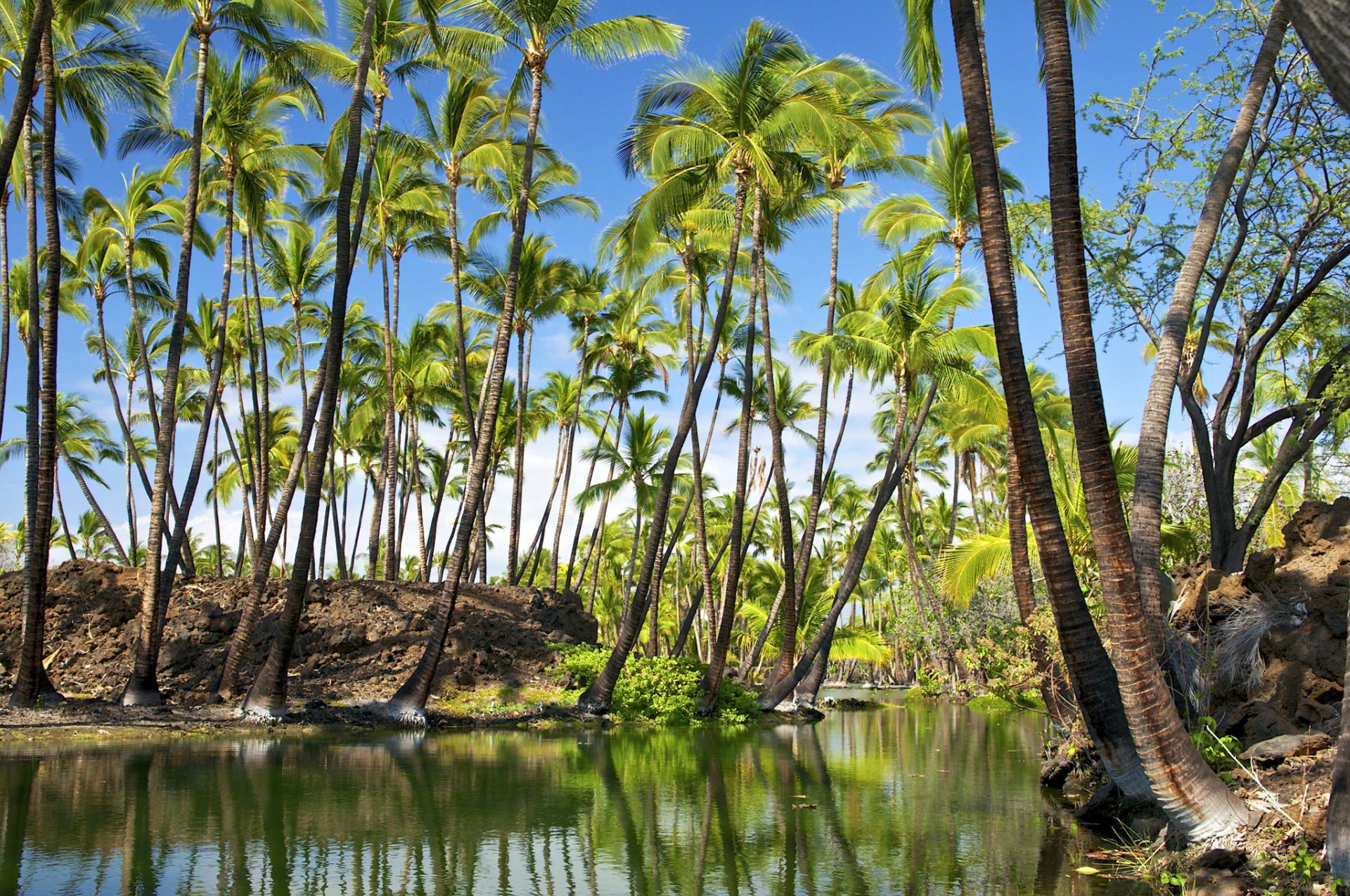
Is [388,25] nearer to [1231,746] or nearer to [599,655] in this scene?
[599,655]

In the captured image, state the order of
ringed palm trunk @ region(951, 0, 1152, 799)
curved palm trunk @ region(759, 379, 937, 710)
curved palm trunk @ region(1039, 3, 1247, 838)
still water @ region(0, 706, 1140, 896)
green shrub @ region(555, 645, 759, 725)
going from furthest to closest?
curved palm trunk @ region(759, 379, 937, 710) → green shrub @ region(555, 645, 759, 725) → ringed palm trunk @ region(951, 0, 1152, 799) → curved palm trunk @ region(1039, 3, 1247, 838) → still water @ region(0, 706, 1140, 896)

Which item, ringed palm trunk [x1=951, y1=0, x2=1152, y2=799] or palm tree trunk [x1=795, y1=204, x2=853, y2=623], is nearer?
ringed palm trunk [x1=951, y1=0, x2=1152, y2=799]

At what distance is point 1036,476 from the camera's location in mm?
8383

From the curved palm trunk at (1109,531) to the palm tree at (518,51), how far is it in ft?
36.1

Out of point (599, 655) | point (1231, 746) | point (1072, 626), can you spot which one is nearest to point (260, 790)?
point (1072, 626)

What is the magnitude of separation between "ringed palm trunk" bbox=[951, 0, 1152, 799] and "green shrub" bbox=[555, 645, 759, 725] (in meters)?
14.0

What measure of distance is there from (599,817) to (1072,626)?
472 centimetres

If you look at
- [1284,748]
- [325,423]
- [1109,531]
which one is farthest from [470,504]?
[1284,748]

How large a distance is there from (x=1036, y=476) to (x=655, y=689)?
14972 millimetres

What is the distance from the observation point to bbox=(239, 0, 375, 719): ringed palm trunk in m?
16.1

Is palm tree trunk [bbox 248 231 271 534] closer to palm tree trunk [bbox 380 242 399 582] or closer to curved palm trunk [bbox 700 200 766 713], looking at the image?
palm tree trunk [bbox 380 242 399 582]

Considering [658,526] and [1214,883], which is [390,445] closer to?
[658,526]

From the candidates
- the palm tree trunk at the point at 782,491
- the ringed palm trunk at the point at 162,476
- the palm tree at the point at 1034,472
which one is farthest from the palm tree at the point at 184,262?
the palm tree at the point at 1034,472

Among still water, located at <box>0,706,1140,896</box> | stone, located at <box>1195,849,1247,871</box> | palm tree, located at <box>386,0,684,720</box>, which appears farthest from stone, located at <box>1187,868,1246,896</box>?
palm tree, located at <box>386,0,684,720</box>
